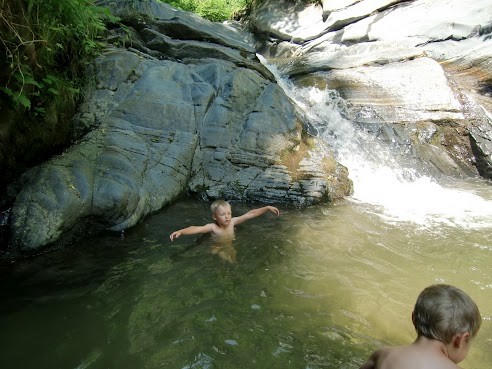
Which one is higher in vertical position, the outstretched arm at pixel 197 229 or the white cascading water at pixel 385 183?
the white cascading water at pixel 385 183

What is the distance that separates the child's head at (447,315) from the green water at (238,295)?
39.3 inches

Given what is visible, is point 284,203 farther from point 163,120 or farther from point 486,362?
point 486,362

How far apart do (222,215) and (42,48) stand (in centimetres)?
299

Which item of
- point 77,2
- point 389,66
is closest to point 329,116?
point 389,66

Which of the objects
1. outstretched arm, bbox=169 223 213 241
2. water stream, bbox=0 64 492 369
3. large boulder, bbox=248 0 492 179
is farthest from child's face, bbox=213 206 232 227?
large boulder, bbox=248 0 492 179

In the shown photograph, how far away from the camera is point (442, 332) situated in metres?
2.10

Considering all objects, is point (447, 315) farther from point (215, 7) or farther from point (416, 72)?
point (215, 7)

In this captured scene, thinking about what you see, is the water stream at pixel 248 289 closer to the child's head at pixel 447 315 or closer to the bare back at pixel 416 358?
the bare back at pixel 416 358

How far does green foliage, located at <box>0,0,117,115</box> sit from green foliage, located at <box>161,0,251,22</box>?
953 cm

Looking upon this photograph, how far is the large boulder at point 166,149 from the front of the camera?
4.94 m

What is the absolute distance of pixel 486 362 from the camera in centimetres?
300

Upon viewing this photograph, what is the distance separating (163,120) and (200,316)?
4031mm

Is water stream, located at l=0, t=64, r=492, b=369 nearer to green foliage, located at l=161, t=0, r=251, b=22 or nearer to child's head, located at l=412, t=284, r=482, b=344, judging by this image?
child's head, located at l=412, t=284, r=482, b=344

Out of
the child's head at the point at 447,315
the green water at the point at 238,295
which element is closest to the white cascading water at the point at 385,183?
the green water at the point at 238,295
